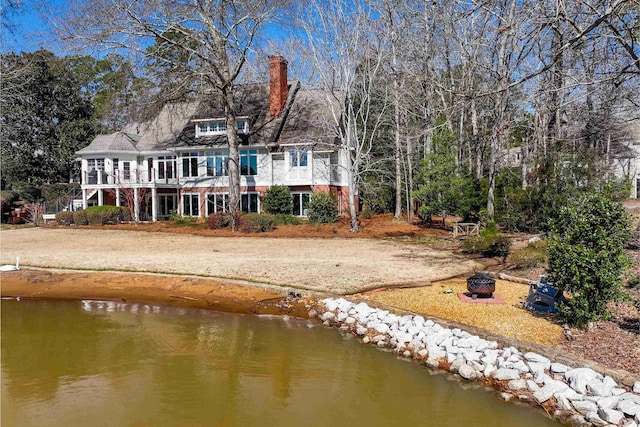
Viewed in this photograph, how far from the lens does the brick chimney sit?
28047 mm

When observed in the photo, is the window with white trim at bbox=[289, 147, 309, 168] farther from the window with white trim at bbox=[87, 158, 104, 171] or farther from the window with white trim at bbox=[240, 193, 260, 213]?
the window with white trim at bbox=[87, 158, 104, 171]

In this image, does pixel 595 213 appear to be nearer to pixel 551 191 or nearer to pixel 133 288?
pixel 133 288

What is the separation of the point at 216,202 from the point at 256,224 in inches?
283

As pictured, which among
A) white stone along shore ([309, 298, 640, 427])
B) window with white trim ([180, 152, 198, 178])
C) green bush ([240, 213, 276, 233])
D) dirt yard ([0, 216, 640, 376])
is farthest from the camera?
window with white trim ([180, 152, 198, 178])

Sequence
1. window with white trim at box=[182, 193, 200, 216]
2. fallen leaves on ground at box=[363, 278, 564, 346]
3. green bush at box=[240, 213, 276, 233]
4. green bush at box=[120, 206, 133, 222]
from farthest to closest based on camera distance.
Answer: window with white trim at box=[182, 193, 200, 216], green bush at box=[120, 206, 133, 222], green bush at box=[240, 213, 276, 233], fallen leaves on ground at box=[363, 278, 564, 346]

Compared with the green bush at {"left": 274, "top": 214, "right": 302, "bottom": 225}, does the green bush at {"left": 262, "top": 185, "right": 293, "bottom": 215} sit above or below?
above

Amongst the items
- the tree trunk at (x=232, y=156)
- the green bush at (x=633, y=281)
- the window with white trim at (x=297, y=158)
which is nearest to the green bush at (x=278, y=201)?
the window with white trim at (x=297, y=158)

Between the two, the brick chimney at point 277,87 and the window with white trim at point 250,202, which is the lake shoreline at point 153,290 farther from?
the brick chimney at point 277,87

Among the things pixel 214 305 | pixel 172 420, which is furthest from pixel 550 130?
pixel 172 420

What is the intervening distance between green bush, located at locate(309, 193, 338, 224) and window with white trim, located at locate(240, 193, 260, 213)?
450 cm

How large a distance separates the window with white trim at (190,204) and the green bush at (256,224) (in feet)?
25.3

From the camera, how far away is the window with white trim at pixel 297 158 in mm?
26875

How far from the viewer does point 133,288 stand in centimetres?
1195

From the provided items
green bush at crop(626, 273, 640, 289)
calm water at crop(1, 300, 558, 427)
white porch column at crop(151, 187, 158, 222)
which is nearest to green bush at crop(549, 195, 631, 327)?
calm water at crop(1, 300, 558, 427)
